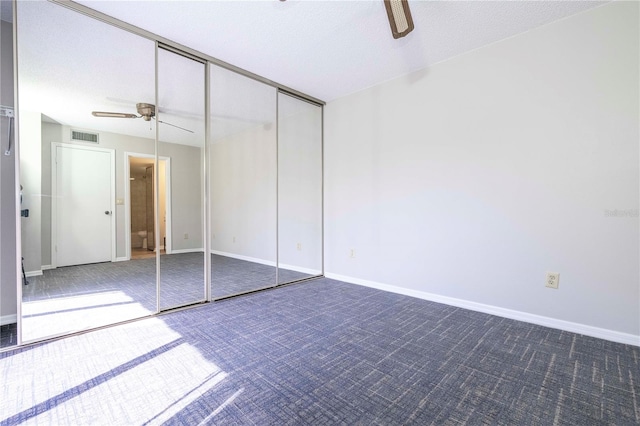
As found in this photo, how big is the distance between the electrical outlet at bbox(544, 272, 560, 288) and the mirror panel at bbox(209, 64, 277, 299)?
2.89 meters

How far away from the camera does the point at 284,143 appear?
3.91 m

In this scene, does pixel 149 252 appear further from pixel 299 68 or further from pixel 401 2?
pixel 401 2

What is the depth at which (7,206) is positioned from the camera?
2.33 metres

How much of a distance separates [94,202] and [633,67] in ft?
14.8

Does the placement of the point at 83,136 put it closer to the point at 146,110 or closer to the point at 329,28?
the point at 146,110

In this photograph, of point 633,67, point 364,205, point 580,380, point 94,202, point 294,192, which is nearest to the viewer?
point 580,380

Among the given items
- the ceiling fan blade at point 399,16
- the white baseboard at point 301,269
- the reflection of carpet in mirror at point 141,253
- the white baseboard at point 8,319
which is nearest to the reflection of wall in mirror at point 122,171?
the reflection of carpet in mirror at point 141,253

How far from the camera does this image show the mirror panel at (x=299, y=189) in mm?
3900

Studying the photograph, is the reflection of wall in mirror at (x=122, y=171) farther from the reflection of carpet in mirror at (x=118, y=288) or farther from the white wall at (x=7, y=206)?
the white wall at (x=7, y=206)

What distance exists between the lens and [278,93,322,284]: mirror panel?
390 centimetres

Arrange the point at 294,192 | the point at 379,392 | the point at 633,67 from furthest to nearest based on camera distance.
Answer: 1. the point at 294,192
2. the point at 633,67
3. the point at 379,392

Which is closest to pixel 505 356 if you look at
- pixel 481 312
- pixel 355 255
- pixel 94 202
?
pixel 481 312

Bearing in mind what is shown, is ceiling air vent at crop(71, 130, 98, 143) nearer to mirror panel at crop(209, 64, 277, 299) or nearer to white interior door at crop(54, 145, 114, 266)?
white interior door at crop(54, 145, 114, 266)

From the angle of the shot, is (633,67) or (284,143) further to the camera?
(284,143)
